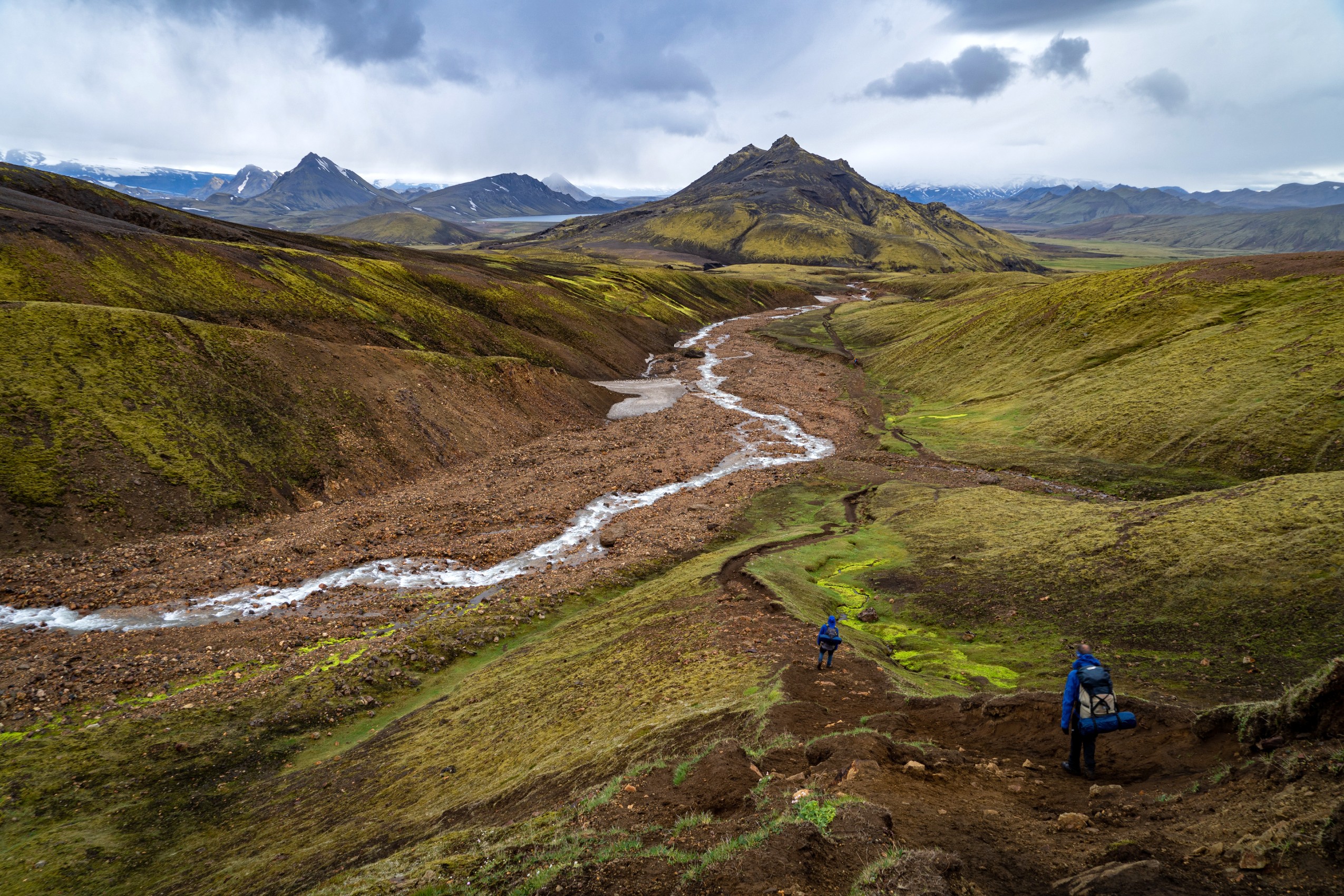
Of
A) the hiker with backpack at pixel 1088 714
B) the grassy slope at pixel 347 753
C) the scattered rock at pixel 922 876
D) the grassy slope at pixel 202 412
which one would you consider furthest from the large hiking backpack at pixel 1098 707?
the grassy slope at pixel 202 412

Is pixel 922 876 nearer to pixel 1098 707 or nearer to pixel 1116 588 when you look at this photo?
pixel 1098 707

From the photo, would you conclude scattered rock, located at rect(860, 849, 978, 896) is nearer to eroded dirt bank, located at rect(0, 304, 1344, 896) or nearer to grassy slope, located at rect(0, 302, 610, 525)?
eroded dirt bank, located at rect(0, 304, 1344, 896)

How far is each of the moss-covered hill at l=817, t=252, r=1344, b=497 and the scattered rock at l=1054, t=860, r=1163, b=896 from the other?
4441 centimetres

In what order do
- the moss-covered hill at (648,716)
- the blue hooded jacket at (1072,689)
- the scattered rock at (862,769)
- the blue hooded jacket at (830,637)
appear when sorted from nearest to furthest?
the moss-covered hill at (648,716) < the scattered rock at (862,769) < the blue hooded jacket at (1072,689) < the blue hooded jacket at (830,637)

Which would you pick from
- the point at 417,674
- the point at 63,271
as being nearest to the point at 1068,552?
the point at 417,674

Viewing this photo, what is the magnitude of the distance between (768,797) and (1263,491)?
3360cm

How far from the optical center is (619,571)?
39.1m

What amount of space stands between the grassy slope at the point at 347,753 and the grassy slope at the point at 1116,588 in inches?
374

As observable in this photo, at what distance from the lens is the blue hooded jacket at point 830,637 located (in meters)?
22.2

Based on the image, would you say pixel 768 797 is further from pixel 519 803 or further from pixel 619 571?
pixel 619 571

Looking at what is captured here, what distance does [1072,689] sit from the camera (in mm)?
14602

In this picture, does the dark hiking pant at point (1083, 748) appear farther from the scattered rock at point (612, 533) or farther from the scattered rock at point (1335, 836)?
the scattered rock at point (612, 533)

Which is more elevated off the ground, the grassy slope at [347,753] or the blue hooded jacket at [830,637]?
the blue hooded jacket at [830,637]

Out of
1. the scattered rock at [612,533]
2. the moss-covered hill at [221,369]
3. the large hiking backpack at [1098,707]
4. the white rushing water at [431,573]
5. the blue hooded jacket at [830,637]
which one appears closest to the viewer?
the large hiking backpack at [1098,707]
